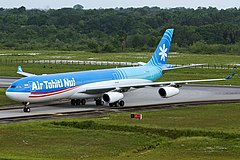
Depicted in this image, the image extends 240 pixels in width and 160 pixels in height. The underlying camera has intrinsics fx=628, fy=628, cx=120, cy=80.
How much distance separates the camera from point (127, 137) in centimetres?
4603

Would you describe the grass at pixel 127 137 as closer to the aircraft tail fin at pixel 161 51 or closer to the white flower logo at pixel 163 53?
the aircraft tail fin at pixel 161 51

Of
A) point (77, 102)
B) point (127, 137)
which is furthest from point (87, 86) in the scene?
point (127, 137)

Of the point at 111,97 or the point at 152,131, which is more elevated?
the point at 111,97

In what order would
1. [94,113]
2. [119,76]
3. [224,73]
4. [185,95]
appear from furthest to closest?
[224,73] → [185,95] → [119,76] → [94,113]

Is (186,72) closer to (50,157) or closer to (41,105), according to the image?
(41,105)

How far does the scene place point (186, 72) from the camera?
109 meters

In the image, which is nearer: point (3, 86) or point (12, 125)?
point (12, 125)

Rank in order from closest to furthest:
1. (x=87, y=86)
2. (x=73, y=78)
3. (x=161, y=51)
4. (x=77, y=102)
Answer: (x=73, y=78)
(x=87, y=86)
(x=77, y=102)
(x=161, y=51)

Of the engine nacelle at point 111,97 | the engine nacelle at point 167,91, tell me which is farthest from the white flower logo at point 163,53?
the engine nacelle at point 111,97

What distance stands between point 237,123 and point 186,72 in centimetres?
5746

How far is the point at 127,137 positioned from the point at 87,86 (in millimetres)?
19447

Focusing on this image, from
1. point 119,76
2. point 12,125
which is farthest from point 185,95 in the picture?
point 12,125

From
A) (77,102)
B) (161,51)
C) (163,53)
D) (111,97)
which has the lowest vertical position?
(77,102)

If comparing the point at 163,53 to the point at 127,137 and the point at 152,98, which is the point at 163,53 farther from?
the point at 127,137
